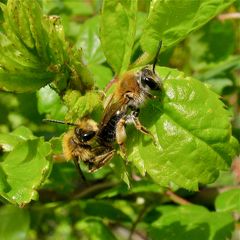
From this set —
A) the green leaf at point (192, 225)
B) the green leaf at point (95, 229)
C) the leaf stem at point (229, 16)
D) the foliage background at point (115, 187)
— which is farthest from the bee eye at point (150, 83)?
the leaf stem at point (229, 16)

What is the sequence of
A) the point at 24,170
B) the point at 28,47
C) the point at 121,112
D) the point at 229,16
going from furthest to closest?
the point at 229,16
the point at 24,170
the point at 121,112
the point at 28,47

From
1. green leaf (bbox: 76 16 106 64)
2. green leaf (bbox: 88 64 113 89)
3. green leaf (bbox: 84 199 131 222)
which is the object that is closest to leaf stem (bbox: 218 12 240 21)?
green leaf (bbox: 76 16 106 64)

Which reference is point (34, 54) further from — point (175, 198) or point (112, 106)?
point (175, 198)

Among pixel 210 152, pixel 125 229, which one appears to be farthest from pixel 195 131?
pixel 125 229

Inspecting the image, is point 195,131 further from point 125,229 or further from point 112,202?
point 125,229

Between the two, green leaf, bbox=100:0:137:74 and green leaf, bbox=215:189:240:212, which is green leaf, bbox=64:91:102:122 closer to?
green leaf, bbox=100:0:137:74

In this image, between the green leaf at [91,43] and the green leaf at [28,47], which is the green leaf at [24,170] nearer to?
the green leaf at [28,47]

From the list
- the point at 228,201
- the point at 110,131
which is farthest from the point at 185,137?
the point at 228,201
